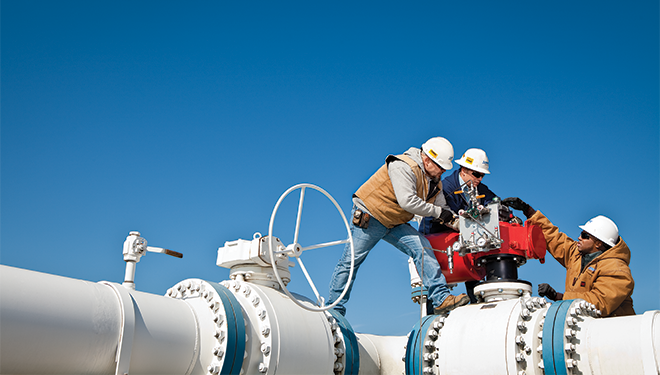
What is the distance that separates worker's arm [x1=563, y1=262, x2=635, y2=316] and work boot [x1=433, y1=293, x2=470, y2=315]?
2.95 feet

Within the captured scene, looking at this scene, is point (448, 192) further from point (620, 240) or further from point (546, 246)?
point (620, 240)

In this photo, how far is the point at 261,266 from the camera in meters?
4.84

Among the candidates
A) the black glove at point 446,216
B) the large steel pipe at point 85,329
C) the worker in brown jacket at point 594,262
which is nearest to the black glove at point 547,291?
the worker in brown jacket at point 594,262

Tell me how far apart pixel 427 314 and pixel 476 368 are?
39.0 inches

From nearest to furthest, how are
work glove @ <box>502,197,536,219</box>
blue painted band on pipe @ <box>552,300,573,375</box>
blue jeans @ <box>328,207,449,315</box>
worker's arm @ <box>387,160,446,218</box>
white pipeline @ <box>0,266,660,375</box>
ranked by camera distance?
white pipeline @ <box>0,266,660,375</box>, blue painted band on pipe @ <box>552,300,573,375</box>, worker's arm @ <box>387,160,446,218</box>, blue jeans @ <box>328,207,449,315</box>, work glove @ <box>502,197,536,219</box>

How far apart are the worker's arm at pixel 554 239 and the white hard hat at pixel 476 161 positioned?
0.63m

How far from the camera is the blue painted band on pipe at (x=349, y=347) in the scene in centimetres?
493

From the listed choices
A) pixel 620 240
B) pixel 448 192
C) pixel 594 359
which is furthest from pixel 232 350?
pixel 620 240

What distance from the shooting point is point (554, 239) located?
5648 millimetres

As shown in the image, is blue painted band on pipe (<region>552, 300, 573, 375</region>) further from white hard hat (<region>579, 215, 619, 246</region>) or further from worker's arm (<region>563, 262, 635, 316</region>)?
white hard hat (<region>579, 215, 619, 246</region>)

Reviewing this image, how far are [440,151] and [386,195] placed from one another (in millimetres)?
631

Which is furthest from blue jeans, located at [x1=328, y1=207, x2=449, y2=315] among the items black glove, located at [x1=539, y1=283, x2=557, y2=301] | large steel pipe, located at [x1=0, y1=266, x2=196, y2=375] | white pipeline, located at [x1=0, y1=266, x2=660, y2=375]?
large steel pipe, located at [x1=0, y1=266, x2=196, y2=375]

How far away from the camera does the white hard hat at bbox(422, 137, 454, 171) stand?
219 inches

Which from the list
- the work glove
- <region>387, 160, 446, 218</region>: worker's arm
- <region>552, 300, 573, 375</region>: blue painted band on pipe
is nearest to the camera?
<region>552, 300, 573, 375</region>: blue painted band on pipe
